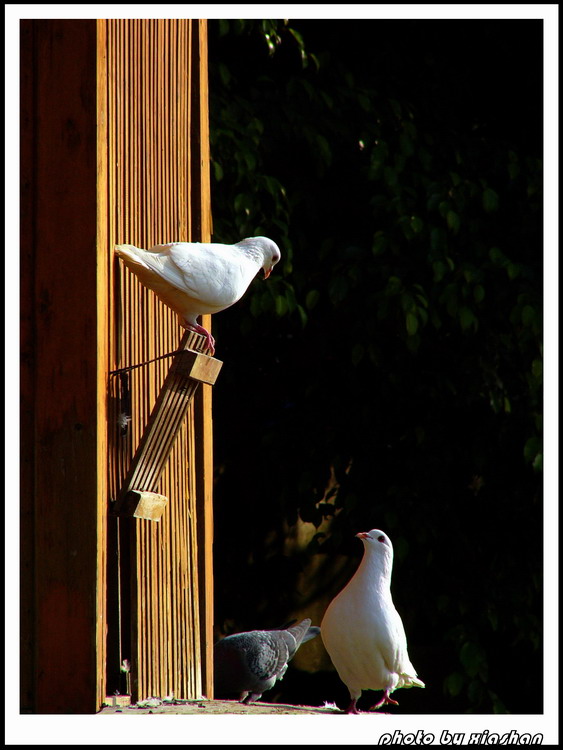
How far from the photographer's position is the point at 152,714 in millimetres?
2666

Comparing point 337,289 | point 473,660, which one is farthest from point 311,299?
point 473,660

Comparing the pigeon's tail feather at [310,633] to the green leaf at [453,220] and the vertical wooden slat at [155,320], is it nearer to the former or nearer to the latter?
the vertical wooden slat at [155,320]

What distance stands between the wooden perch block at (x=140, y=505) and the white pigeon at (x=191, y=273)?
0.49 meters

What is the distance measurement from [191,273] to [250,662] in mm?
2050

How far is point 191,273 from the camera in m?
2.81

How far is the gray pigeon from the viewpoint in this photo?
4.26 meters

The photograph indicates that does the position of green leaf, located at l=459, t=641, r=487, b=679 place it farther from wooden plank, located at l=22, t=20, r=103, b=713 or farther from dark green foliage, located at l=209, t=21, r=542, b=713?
wooden plank, located at l=22, t=20, r=103, b=713

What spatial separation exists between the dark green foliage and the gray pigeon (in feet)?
3.28

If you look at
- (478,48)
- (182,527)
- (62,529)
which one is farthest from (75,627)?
(478,48)

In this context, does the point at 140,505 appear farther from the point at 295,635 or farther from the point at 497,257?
the point at 497,257

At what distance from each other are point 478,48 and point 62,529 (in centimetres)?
418

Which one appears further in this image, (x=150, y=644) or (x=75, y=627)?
(x=150, y=644)

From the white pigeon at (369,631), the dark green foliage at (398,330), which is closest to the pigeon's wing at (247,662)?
the white pigeon at (369,631)

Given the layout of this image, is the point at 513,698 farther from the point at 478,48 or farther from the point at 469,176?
the point at 478,48
